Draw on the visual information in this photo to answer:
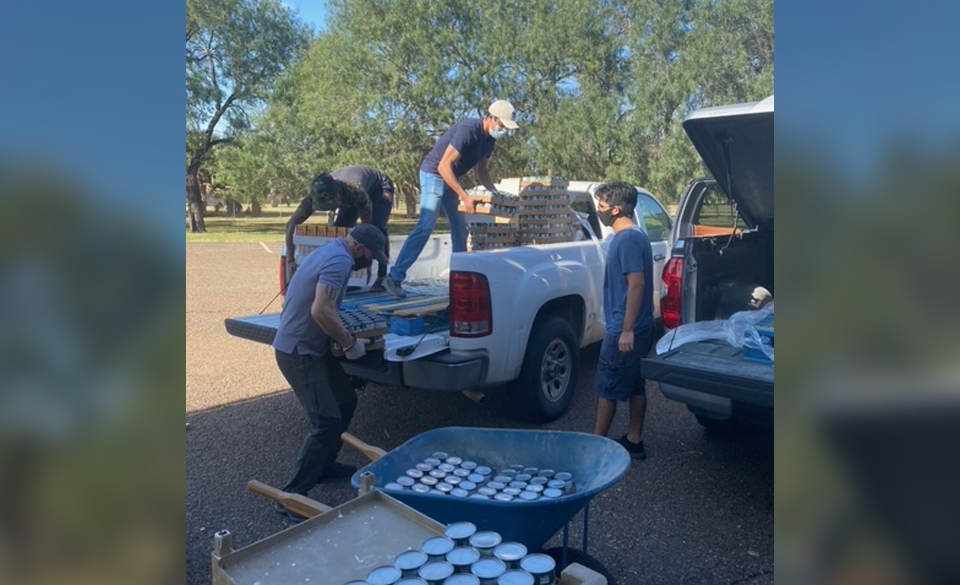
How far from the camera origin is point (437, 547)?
2459 millimetres

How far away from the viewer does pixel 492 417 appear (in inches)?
251

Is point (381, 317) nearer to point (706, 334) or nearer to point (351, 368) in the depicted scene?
point (351, 368)

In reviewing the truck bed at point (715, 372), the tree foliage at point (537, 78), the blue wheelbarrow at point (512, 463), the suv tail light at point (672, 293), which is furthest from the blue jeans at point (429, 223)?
the tree foliage at point (537, 78)

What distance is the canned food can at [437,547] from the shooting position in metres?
2.41

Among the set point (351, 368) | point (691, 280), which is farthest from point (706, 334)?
point (351, 368)

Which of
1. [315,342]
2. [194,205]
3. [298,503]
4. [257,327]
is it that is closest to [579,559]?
[298,503]

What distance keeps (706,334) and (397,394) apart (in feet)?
10.5

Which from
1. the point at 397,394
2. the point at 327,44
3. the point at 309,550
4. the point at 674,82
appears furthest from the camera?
the point at 327,44

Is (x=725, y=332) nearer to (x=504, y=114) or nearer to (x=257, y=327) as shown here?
(x=504, y=114)

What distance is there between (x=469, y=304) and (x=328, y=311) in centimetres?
116

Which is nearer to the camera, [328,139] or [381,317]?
[381,317]

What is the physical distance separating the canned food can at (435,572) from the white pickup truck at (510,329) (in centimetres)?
279

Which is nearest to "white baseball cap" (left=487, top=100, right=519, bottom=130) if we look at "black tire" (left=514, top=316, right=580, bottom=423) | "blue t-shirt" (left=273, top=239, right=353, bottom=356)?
"black tire" (left=514, top=316, right=580, bottom=423)

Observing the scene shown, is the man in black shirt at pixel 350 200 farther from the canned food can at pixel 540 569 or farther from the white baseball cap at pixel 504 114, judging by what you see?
the canned food can at pixel 540 569
